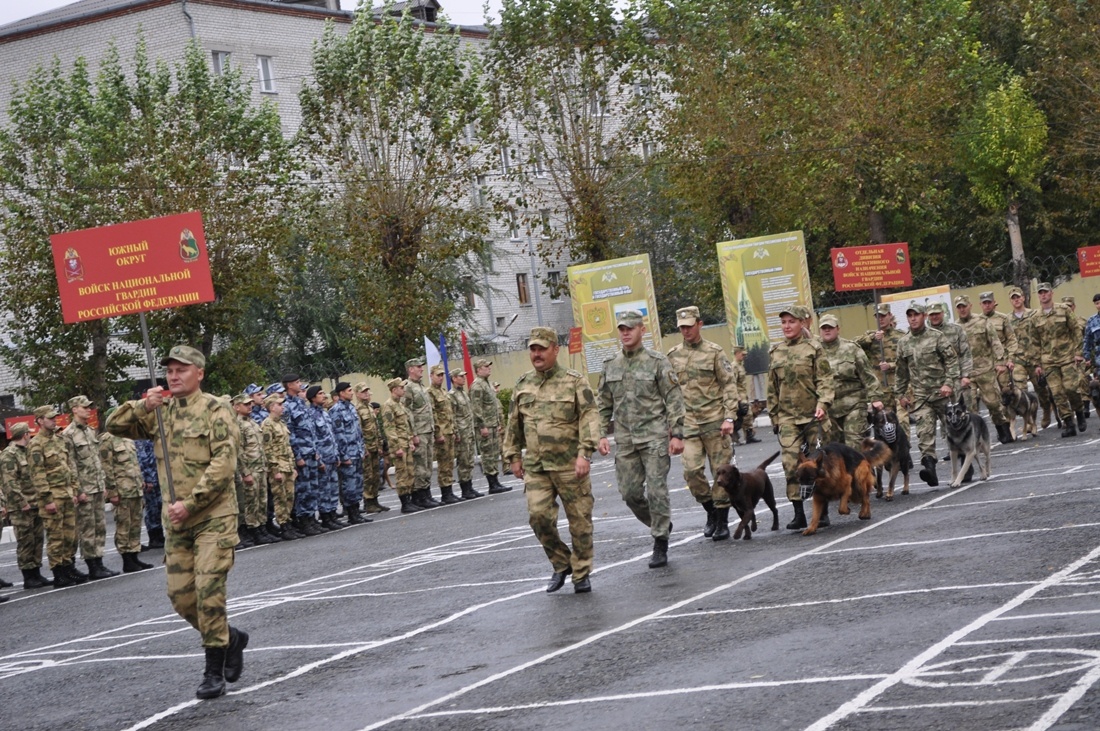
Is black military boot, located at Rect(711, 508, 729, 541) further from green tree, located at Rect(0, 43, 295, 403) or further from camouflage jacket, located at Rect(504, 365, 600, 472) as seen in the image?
green tree, located at Rect(0, 43, 295, 403)

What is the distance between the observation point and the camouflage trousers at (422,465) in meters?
24.9

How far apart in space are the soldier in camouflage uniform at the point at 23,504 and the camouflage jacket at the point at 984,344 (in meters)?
12.7

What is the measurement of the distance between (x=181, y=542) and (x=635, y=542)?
6677 mm

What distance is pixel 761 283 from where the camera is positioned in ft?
103

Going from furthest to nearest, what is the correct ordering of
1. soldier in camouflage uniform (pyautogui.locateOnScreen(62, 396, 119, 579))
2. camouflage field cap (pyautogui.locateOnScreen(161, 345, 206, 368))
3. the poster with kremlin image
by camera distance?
the poster with kremlin image → soldier in camouflage uniform (pyautogui.locateOnScreen(62, 396, 119, 579)) → camouflage field cap (pyautogui.locateOnScreen(161, 345, 206, 368))

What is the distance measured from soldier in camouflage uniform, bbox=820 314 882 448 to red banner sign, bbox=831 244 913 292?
65.8ft

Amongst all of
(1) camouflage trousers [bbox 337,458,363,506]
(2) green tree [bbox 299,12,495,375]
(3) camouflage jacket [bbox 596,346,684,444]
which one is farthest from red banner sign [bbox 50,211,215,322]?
(2) green tree [bbox 299,12,495,375]

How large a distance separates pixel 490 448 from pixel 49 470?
910cm

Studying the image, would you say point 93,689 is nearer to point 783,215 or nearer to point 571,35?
point 571,35

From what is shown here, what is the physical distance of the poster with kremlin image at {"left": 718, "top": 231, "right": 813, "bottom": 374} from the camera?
3117 centimetres

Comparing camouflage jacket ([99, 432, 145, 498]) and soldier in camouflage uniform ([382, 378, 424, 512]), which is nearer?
camouflage jacket ([99, 432, 145, 498])

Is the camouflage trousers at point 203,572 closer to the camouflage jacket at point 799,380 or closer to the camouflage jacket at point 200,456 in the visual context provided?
the camouflage jacket at point 200,456

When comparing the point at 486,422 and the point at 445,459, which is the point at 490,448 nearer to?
the point at 486,422

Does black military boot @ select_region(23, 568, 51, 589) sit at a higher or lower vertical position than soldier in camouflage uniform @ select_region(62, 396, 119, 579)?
lower
